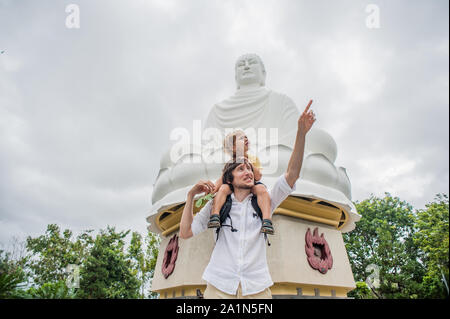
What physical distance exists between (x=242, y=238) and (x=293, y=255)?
6.43 ft

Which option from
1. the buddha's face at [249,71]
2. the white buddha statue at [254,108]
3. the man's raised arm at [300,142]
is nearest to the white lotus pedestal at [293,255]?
the white buddha statue at [254,108]

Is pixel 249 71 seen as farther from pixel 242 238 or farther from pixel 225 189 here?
pixel 242 238

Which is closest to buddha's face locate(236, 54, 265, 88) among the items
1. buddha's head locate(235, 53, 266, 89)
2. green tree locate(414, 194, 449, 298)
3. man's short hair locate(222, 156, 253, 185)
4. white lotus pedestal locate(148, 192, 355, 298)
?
buddha's head locate(235, 53, 266, 89)

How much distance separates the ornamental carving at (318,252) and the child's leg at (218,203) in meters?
2.11

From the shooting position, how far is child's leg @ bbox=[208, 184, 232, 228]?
183 cm

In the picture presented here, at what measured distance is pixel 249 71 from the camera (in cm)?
682

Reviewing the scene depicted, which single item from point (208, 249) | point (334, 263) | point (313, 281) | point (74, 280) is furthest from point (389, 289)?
point (74, 280)

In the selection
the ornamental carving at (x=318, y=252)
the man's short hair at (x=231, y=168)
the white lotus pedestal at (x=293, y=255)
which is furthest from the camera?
the ornamental carving at (x=318, y=252)

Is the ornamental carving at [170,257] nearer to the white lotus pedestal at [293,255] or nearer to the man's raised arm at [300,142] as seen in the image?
the white lotus pedestal at [293,255]

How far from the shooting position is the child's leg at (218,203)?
5.99 ft

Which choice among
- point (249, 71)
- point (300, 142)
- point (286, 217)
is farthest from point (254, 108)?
point (300, 142)

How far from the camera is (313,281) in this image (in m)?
3.53
